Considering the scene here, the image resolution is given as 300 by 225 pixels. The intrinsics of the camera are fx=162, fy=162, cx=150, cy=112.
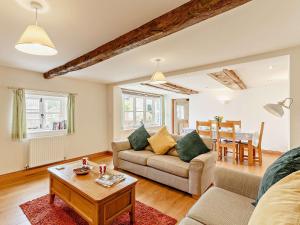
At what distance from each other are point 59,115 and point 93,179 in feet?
9.17

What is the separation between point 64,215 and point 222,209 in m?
1.83

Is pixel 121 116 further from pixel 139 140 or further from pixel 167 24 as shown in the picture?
pixel 167 24

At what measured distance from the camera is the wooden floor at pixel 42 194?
6.64ft

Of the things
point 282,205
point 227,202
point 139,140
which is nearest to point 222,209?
point 227,202

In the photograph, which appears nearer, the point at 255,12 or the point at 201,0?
the point at 201,0

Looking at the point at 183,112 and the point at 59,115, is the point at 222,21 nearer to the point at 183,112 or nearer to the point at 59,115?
the point at 59,115

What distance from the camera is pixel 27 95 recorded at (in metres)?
3.54

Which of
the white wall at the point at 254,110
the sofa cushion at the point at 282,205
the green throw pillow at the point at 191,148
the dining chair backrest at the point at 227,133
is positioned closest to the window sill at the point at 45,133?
the green throw pillow at the point at 191,148

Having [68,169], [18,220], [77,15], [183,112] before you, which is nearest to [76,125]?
[68,169]

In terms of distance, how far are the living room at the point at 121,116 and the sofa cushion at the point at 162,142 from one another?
0.08 ft

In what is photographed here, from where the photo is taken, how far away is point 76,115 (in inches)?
170

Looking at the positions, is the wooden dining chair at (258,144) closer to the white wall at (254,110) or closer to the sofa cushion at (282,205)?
the white wall at (254,110)

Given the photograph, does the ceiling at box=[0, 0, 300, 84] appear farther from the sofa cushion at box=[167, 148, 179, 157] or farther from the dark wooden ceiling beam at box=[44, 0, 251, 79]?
the sofa cushion at box=[167, 148, 179, 157]

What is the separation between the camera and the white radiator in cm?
343
